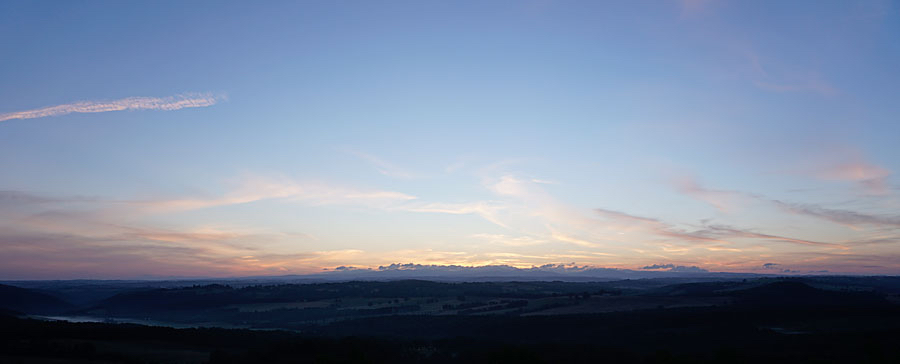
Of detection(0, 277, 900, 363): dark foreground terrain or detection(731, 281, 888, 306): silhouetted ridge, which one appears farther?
detection(731, 281, 888, 306): silhouetted ridge

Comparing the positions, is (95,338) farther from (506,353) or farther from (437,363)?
(506,353)

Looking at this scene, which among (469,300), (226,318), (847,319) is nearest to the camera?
(847,319)

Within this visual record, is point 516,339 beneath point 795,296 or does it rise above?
beneath

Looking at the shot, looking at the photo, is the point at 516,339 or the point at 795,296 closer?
the point at 516,339

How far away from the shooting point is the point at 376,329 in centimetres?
12031

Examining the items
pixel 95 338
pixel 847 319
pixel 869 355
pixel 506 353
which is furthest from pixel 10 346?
pixel 847 319

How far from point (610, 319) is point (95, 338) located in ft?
261

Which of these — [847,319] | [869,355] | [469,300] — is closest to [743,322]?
[847,319]

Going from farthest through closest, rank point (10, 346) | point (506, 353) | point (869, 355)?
point (10, 346) < point (869, 355) < point (506, 353)

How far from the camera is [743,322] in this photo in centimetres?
9069

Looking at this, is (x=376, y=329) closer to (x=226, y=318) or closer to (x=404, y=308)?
(x=404, y=308)

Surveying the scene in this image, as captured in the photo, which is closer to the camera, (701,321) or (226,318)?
(701,321)

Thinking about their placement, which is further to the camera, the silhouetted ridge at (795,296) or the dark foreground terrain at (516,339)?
the silhouetted ridge at (795,296)

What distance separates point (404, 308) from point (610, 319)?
74.8 m
